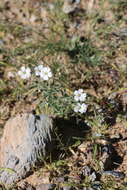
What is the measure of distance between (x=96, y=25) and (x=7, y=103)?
1.47 metres

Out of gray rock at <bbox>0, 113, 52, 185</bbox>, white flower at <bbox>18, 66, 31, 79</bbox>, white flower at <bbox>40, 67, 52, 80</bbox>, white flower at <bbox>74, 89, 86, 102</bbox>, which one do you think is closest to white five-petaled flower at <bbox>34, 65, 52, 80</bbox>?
white flower at <bbox>40, 67, 52, 80</bbox>

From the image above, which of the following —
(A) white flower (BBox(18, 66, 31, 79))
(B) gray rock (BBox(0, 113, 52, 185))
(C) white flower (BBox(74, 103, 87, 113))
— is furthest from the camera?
(A) white flower (BBox(18, 66, 31, 79))

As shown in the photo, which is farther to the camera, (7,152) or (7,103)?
(7,103)

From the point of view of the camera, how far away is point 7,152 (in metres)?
3.58

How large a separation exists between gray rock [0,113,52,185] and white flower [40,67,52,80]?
1.40 ft

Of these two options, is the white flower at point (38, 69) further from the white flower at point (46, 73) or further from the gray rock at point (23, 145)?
the gray rock at point (23, 145)

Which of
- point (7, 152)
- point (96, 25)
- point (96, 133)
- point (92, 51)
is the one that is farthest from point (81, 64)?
point (7, 152)

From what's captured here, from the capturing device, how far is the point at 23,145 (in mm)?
3557

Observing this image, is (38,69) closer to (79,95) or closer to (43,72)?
(43,72)

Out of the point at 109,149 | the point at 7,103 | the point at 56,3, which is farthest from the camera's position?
the point at 56,3

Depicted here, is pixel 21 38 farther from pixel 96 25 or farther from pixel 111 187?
pixel 111 187

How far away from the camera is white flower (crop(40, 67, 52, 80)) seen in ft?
12.9

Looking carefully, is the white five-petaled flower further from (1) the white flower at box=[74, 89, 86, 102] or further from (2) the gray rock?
(2) the gray rock

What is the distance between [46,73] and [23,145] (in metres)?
0.82
